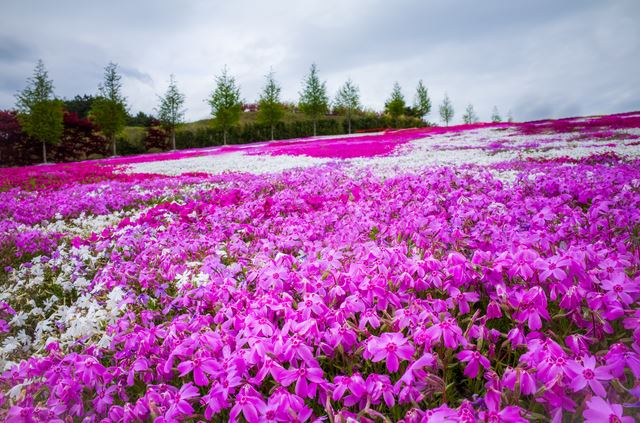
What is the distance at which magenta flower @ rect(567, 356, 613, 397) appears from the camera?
1.62 m

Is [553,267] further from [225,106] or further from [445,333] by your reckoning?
[225,106]

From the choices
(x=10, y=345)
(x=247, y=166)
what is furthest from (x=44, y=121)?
(x=10, y=345)

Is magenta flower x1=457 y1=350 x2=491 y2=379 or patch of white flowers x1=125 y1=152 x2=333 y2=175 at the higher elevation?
patch of white flowers x1=125 y1=152 x2=333 y2=175

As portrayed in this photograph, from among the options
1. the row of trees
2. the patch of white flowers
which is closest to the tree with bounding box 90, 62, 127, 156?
the row of trees

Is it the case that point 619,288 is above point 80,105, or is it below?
below

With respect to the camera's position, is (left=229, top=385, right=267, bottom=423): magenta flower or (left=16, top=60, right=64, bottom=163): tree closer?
(left=229, top=385, right=267, bottom=423): magenta flower

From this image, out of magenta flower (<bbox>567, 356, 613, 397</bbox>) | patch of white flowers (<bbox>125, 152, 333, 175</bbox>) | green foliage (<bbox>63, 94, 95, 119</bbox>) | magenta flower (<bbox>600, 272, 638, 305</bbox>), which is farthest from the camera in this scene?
green foliage (<bbox>63, 94, 95, 119</bbox>)

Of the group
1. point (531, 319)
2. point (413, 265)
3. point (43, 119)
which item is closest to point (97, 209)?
point (413, 265)

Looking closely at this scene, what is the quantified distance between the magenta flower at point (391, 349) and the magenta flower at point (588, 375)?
709mm

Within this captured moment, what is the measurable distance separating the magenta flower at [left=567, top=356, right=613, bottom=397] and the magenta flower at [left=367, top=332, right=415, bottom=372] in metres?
0.71

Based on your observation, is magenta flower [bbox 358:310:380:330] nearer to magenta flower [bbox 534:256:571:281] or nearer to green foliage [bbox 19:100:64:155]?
magenta flower [bbox 534:256:571:281]

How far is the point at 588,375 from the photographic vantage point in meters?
1.68

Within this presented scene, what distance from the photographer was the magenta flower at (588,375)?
162 centimetres

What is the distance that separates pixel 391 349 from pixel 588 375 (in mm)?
872
